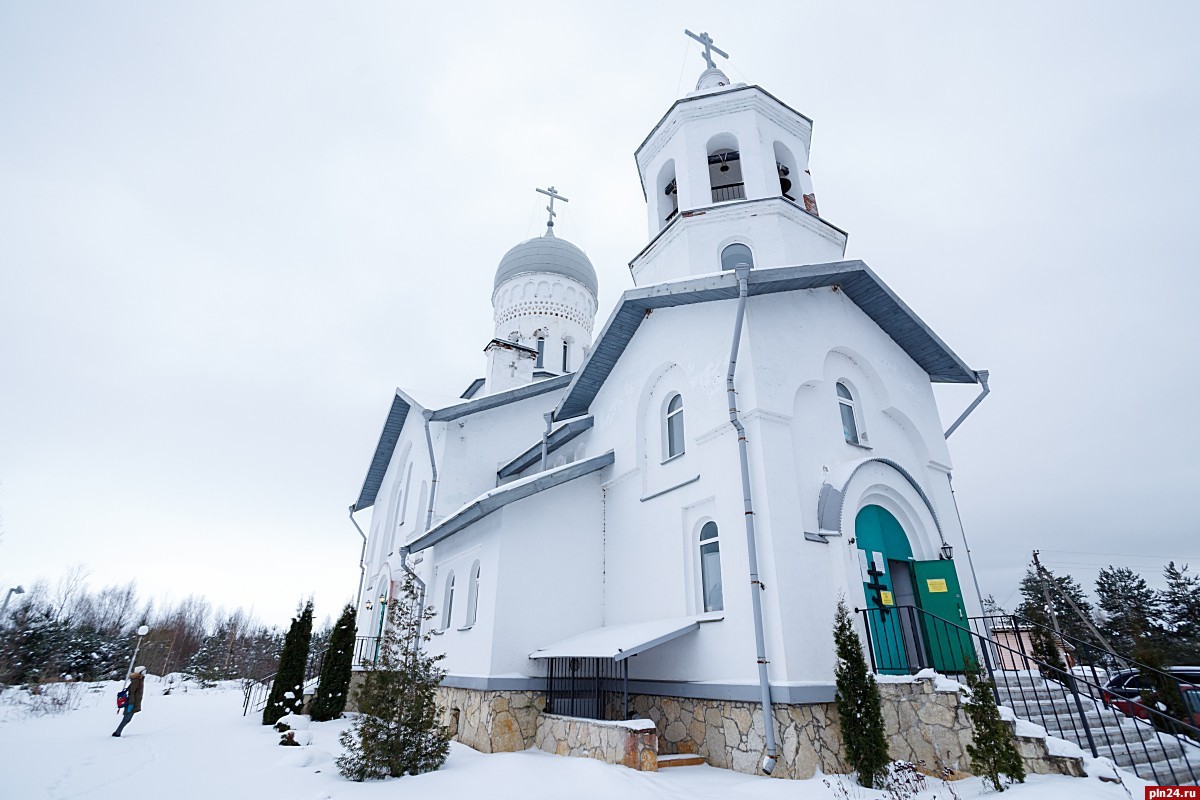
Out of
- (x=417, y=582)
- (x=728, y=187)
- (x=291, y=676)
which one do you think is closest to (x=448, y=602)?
(x=417, y=582)

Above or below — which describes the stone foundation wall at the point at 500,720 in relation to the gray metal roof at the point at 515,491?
below

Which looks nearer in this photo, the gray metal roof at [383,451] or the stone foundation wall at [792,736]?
the stone foundation wall at [792,736]

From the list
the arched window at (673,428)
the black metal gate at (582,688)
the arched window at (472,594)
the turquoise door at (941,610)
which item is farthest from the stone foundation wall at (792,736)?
the arched window at (673,428)

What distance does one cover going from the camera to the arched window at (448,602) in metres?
12.1

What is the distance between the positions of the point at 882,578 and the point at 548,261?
17.3 metres

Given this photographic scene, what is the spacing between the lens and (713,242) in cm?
1130

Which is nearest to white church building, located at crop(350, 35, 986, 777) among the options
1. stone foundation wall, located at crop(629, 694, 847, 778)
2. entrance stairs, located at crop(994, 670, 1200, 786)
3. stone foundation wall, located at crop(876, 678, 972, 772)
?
stone foundation wall, located at crop(629, 694, 847, 778)

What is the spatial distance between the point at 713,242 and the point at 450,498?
8.20 meters

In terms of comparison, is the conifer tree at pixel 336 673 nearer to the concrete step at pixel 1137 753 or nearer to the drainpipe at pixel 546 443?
the drainpipe at pixel 546 443

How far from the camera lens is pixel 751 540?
7.62m

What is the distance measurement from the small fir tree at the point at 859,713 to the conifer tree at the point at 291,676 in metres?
11.8

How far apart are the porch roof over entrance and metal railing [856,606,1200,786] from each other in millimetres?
2429

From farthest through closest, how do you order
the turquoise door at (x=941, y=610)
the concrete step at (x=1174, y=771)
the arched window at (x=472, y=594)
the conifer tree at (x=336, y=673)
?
the conifer tree at (x=336, y=673)
the arched window at (x=472, y=594)
the turquoise door at (x=941, y=610)
the concrete step at (x=1174, y=771)

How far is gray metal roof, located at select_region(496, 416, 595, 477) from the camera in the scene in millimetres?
12750
